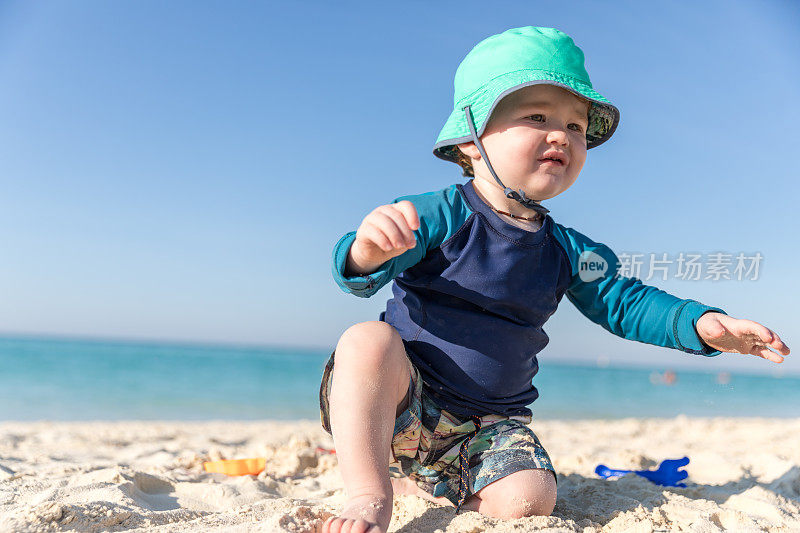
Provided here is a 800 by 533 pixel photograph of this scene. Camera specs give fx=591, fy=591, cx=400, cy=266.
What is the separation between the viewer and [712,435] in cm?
480

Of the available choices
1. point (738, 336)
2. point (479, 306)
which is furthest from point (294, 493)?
point (738, 336)

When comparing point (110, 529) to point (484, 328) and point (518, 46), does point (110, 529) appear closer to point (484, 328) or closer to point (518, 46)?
point (484, 328)

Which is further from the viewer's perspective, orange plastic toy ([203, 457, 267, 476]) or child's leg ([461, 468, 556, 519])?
orange plastic toy ([203, 457, 267, 476])

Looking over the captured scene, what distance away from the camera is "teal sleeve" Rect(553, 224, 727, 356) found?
1903 millimetres

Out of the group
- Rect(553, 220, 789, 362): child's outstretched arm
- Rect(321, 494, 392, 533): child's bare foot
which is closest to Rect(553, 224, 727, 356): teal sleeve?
Rect(553, 220, 789, 362): child's outstretched arm

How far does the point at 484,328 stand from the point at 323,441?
8.65 feet

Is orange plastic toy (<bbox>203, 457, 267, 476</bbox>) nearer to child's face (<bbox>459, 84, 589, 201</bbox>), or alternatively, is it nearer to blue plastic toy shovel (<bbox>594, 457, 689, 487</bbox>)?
blue plastic toy shovel (<bbox>594, 457, 689, 487</bbox>)

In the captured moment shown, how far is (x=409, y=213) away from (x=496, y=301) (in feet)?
1.76

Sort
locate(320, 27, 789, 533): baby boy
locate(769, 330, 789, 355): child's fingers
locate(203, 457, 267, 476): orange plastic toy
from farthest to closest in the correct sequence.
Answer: locate(203, 457, 267, 476): orange plastic toy < locate(320, 27, 789, 533): baby boy < locate(769, 330, 789, 355): child's fingers

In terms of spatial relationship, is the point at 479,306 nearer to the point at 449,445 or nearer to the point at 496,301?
the point at 496,301

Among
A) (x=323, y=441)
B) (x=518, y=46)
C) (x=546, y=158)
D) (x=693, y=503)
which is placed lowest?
(x=323, y=441)

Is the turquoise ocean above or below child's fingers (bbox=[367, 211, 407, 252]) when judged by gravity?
below

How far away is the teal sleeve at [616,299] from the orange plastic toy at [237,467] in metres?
1.63

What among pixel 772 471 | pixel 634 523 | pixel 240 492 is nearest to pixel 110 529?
pixel 240 492
